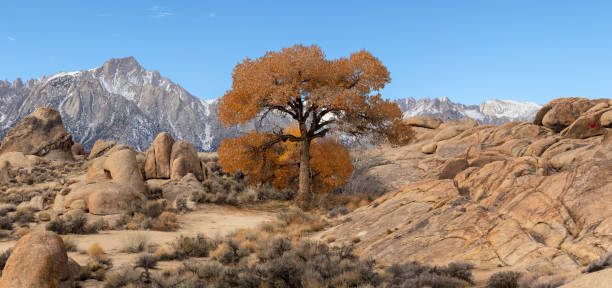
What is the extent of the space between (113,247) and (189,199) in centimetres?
880

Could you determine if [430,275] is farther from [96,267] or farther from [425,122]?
[425,122]

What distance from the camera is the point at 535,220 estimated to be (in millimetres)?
7199

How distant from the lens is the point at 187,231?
1458cm

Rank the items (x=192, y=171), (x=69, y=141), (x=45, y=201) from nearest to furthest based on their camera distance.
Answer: (x=45, y=201), (x=192, y=171), (x=69, y=141)

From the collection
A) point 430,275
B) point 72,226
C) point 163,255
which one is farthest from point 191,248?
point 430,275

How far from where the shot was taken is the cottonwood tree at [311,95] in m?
19.1

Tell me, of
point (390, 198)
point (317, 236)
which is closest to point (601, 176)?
point (390, 198)

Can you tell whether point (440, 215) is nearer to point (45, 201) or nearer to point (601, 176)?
point (601, 176)

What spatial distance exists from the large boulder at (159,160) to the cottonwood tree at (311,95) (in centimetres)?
511

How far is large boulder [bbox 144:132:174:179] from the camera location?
2284 centimetres

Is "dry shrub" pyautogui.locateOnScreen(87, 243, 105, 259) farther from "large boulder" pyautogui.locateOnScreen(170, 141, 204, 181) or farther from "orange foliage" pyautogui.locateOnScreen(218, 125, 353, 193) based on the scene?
"large boulder" pyautogui.locateOnScreen(170, 141, 204, 181)

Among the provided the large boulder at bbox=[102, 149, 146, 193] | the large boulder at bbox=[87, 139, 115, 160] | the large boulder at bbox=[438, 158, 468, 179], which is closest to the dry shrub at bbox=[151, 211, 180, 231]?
the large boulder at bbox=[102, 149, 146, 193]

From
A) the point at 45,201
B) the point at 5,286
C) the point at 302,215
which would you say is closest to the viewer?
the point at 5,286

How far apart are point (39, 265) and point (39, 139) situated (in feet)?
137
